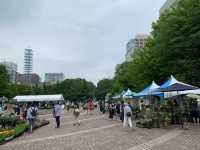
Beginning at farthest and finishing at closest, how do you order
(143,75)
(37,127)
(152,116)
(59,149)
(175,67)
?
(143,75) → (175,67) → (37,127) → (152,116) → (59,149)

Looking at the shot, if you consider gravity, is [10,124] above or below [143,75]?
below

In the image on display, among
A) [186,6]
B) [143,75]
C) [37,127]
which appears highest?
[186,6]

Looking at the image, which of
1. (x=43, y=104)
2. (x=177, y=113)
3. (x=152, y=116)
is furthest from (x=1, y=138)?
(x=43, y=104)

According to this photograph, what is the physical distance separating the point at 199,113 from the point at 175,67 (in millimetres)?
7567

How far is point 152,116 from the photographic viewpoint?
18219mm

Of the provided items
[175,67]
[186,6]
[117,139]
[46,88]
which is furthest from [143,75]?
[46,88]

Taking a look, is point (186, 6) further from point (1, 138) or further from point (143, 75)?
point (1, 138)

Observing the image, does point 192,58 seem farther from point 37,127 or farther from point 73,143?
point 73,143

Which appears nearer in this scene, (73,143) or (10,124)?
(73,143)

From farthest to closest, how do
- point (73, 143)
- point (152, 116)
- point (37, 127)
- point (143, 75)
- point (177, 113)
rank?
point (143, 75) → point (37, 127) → point (177, 113) → point (152, 116) → point (73, 143)

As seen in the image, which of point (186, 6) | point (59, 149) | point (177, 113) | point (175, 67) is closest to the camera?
point (59, 149)

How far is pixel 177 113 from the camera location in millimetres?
19406

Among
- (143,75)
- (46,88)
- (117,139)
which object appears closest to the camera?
(117,139)

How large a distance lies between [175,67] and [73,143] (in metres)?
17.6
